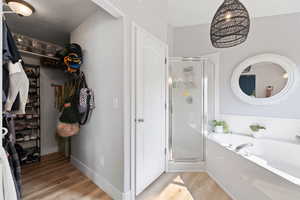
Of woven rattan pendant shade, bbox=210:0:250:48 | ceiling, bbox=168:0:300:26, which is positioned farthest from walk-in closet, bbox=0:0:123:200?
ceiling, bbox=168:0:300:26

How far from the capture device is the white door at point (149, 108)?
1.75 meters

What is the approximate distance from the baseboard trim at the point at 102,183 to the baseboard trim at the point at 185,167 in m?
0.94

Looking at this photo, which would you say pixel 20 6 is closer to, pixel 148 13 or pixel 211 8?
pixel 148 13

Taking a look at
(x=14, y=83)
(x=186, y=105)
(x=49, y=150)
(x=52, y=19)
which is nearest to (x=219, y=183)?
(x=186, y=105)

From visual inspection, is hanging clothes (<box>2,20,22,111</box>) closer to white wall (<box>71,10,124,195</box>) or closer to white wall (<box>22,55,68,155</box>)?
white wall (<box>71,10,124,195</box>)

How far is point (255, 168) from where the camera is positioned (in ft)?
4.82

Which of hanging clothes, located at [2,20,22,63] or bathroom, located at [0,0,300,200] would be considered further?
bathroom, located at [0,0,300,200]

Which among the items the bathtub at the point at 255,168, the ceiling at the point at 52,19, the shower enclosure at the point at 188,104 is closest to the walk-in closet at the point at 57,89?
the ceiling at the point at 52,19

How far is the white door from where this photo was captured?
1748mm

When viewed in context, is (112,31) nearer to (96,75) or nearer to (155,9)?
(96,75)

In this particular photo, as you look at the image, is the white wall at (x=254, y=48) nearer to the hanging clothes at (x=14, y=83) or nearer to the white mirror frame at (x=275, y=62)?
the white mirror frame at (x=275, y=62)

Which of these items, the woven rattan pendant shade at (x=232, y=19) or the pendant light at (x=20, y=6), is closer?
the woven rattan pendant shade at (x=232, y=19)

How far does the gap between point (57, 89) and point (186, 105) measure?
2.67 metres

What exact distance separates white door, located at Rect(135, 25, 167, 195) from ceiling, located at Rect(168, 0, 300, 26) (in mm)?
725
